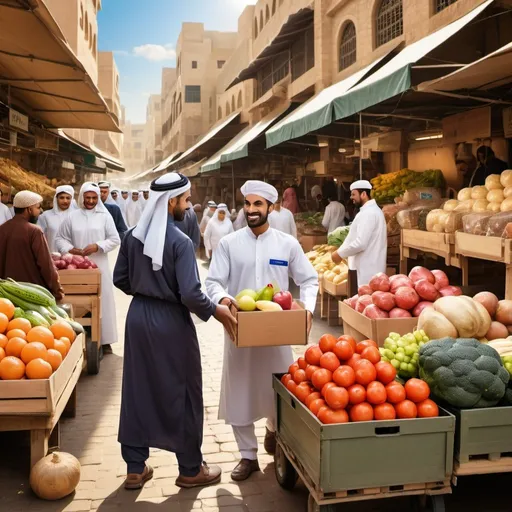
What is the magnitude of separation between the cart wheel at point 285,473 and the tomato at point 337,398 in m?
0.89

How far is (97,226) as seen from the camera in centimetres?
724

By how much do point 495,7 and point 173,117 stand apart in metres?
49.3

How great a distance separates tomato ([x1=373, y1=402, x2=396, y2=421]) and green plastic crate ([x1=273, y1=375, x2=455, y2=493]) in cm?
5

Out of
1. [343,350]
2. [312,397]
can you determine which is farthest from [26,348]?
[343,350]

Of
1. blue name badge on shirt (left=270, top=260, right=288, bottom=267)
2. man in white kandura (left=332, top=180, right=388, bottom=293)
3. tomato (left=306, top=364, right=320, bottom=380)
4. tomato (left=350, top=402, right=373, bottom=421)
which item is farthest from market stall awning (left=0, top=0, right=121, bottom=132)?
tomato (left=350, top=402, right=373, bottom=421)

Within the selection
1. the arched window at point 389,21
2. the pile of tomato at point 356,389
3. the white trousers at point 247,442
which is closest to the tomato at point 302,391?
the pile of tomato at point 356,389

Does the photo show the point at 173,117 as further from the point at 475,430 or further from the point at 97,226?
the point at 475,430

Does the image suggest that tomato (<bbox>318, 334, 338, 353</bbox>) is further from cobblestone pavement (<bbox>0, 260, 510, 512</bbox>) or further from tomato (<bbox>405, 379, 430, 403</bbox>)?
cobblestone pavement (<bbox>0, 260, 510, 512</bbox>)

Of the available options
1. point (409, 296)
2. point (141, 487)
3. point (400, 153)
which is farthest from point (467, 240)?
point (400, 153)

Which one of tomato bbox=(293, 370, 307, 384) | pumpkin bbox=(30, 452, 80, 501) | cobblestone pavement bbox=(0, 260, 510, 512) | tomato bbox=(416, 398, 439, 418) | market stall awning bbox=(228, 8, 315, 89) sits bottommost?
cobblestone pavement bbox=(0, 260, 510, 512)

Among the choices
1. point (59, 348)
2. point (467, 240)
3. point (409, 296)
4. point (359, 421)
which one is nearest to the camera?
point (359, 421)

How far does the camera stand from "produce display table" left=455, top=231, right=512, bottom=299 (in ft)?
16.2

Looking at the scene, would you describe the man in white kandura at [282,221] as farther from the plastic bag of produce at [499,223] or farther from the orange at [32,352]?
the orange at [32,352]

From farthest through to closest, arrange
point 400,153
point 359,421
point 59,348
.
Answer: point 400,153
point 59,348
point 359,421
